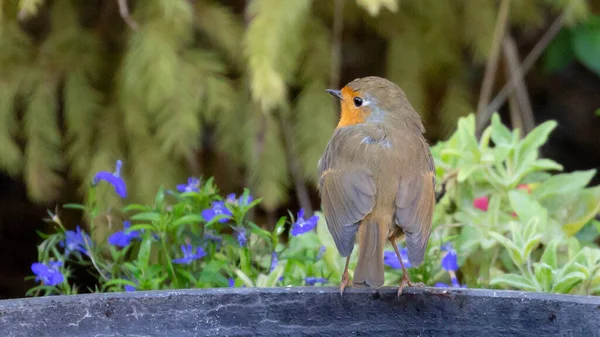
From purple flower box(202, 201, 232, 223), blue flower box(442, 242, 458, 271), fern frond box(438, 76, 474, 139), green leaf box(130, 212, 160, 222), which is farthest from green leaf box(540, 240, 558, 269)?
fern frond box(438, 76, 474, 139)

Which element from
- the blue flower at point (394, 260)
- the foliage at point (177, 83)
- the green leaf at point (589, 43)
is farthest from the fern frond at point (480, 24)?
the blue flower at point (394, 260)

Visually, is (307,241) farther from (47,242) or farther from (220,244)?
(47,242)

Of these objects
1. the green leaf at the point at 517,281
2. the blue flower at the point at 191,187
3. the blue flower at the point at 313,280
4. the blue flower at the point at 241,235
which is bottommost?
the blue flower at the point at 313,280

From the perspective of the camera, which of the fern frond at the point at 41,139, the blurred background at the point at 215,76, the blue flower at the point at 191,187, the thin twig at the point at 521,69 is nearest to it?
the blue flower at the point at 191,187

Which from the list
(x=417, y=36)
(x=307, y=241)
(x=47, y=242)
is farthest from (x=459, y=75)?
(x=47, y=242)

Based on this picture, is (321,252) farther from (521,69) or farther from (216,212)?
(521,69)

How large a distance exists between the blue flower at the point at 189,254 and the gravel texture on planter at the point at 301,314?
388 millimetres

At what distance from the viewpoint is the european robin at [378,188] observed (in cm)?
204

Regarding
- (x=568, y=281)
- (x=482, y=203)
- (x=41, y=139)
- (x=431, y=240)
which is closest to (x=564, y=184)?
(x=482, y=203)

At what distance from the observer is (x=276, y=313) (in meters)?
1.67

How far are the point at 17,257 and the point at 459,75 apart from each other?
229 centimetres

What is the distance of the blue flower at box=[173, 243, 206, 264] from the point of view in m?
2.04

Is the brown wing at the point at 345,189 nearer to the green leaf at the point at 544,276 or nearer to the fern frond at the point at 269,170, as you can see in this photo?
the green leaf at the point at 544,276

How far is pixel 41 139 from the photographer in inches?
134
